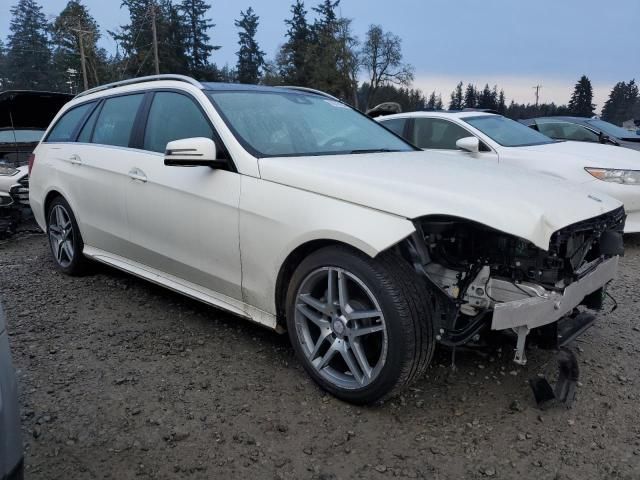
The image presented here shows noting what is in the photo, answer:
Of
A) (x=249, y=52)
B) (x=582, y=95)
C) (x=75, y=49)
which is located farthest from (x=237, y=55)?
(x=582, y=95)

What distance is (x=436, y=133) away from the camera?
22.4ft

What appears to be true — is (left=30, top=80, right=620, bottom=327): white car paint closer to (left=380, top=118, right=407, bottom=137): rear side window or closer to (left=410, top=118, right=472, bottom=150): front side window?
(left=410, top=118, right=472, bottom=150): front side window

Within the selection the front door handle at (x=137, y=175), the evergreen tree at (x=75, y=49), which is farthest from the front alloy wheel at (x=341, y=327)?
the evergreen tree at (x=75, y=49)

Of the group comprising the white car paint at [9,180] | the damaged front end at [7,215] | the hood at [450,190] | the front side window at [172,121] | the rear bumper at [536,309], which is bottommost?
the damaged front end at [7,215]

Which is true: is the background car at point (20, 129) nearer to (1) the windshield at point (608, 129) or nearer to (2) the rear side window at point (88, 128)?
(2) the rear side window at point (88, 128)

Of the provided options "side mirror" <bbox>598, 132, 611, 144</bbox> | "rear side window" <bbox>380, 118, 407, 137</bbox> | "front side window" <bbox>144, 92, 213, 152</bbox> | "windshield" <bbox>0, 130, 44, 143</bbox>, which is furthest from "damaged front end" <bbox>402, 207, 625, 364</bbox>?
"windshield" <bbox>0, 130, 44, 143</bbox>

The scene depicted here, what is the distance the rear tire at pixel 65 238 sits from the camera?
4.70 meters

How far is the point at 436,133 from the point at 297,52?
2674 inches

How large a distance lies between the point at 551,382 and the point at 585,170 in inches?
139

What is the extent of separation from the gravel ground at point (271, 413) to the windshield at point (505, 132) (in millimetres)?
3157

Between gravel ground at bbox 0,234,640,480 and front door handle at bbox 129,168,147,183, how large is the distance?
1.02m

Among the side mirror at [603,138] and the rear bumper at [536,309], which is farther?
the side mirror at [603,138]

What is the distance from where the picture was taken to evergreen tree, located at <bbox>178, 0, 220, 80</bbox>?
6750 cm

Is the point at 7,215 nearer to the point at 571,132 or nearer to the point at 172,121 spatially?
the point at 172,121
